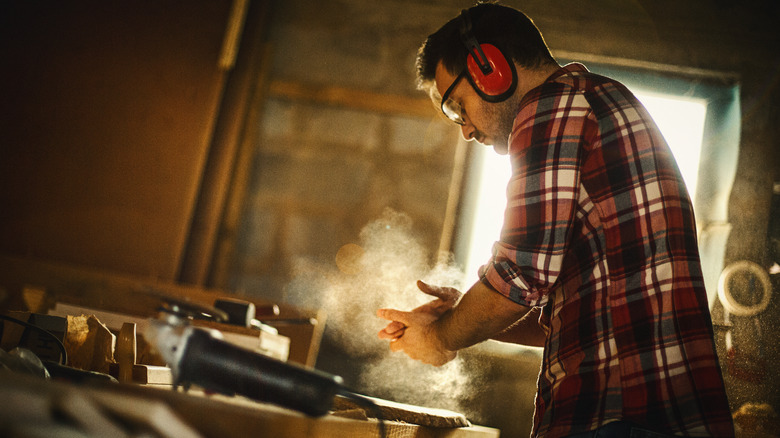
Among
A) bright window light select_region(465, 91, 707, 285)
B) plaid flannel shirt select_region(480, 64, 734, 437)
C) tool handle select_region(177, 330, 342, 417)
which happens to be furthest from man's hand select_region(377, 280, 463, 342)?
bright window light select_region(465, 91, 707, 285)

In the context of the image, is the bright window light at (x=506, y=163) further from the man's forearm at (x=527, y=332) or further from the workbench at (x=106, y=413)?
the workbench at (x=106, y=413)

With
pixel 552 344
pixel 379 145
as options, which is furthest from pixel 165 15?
pixel 552 344

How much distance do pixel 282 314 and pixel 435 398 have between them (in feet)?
2.63

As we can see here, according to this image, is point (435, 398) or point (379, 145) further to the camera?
point (379, 145)

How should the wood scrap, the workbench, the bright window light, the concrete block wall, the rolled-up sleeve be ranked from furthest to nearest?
the concrete block wall
the bright window light
the wood scrap
the rolled-up sleeve
the workbench

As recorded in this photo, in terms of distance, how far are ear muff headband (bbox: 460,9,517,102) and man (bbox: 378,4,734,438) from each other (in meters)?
0.13

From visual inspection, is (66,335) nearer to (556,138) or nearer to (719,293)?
(556,138)

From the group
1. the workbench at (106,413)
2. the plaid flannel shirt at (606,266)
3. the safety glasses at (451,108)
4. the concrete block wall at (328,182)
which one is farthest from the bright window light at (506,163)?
the workbench at (106,413)

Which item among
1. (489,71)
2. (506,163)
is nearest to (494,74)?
(489,71)

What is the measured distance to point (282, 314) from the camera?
2.29 m

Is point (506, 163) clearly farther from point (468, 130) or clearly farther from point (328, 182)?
point (468, 130)

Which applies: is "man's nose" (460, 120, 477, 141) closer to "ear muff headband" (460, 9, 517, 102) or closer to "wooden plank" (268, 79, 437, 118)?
"ear muff headband" (460, 9, 517, 102)

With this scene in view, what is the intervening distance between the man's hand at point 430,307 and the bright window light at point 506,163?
1.15 m

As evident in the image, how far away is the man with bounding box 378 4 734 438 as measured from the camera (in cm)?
96
